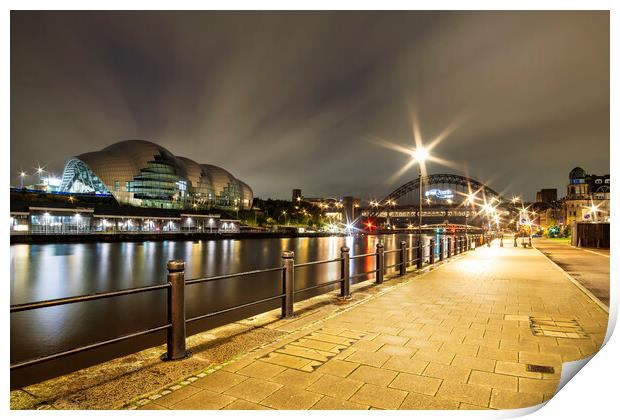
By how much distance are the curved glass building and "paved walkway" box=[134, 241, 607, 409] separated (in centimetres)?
10611

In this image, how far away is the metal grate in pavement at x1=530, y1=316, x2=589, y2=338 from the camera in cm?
658

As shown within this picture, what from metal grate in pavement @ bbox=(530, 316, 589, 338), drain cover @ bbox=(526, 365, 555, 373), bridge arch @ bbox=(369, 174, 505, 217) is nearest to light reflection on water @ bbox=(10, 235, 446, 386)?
metal grate in pavement @ bbox=(530, 316, 589, 338)

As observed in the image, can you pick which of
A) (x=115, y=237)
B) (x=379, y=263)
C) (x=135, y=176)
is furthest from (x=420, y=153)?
(x=135, y=176)

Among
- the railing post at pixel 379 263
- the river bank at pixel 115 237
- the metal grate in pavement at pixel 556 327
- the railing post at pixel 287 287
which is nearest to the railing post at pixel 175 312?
the railing post at pixel 287 287

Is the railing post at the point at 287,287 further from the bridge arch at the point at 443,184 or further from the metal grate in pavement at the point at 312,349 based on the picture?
the bridge arch at the point at 443,184

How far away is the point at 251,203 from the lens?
511 feet

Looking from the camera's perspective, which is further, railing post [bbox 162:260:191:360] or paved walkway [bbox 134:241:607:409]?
railing post [bbox 162:260:191:360]

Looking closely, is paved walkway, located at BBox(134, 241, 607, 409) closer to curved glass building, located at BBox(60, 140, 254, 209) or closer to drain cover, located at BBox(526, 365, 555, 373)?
drain cover, located at BBox(526, 365, 555, 373)

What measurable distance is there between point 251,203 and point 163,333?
14486 cm

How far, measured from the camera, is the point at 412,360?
516 centimetres

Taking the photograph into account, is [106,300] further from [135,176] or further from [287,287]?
[135,176]
